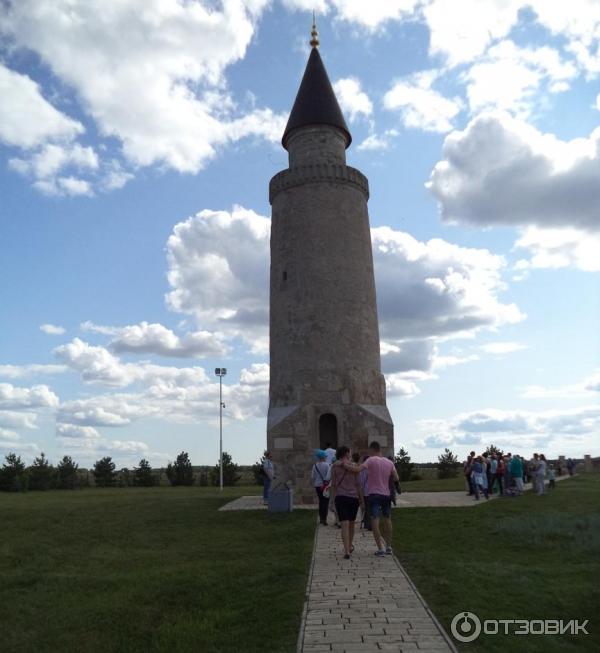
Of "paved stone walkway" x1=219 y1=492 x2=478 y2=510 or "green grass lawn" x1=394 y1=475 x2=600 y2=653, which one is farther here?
"paved stone walkway" x1=219 y1=492 x2=478 y2=510

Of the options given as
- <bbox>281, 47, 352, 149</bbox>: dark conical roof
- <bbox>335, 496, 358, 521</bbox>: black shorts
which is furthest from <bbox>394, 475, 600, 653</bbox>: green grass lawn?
<bbox>281, 47, 352, 149</bbox>: dark conical roof

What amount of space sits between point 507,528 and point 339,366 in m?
9.02

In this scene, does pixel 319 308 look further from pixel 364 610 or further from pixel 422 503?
pixel 364 610

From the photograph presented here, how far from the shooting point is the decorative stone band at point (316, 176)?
2183 centimetres

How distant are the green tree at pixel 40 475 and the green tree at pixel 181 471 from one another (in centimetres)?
705

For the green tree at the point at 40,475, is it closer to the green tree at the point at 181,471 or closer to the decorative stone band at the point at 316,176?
the green tree at the point at 181,471

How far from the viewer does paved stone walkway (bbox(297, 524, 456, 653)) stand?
18.5 feet

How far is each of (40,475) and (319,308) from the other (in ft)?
77.8

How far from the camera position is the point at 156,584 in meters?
8.54

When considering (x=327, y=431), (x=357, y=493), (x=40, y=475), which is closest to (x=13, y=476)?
(x=40, y=475)

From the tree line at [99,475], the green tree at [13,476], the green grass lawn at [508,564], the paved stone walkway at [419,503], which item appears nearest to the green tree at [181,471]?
the tree line at [99,475]
